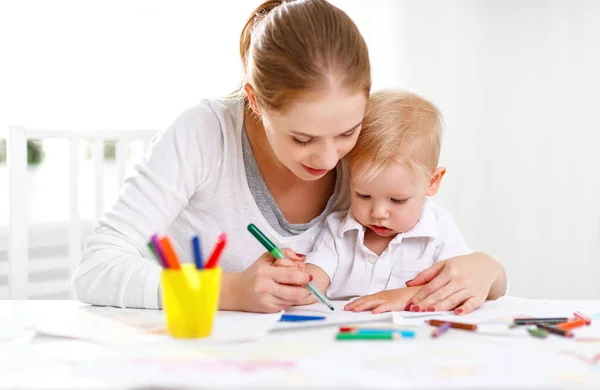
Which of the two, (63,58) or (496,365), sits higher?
(63,58)

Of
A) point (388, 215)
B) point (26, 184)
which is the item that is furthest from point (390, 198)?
point (26, 184)

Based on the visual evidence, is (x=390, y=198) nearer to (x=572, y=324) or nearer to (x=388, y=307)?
(x=388, y=307)

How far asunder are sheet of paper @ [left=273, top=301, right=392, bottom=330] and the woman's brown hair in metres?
0.32

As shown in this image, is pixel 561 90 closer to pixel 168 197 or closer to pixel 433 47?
pixel 433 47

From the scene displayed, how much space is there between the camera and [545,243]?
2812mm

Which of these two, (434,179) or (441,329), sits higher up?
(434,179)

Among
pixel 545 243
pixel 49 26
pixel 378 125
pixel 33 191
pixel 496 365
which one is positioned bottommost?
pixel 545 243

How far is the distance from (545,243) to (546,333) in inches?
77.9

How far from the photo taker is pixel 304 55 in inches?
42.7

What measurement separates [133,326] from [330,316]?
0.93 ft

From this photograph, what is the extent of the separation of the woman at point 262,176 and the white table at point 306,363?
0.63 ft

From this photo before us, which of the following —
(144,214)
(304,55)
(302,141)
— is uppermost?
(304,55)

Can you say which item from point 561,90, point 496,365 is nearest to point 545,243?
point 561,90

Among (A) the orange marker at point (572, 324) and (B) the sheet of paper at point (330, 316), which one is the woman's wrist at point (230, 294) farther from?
(A) the orange marker at point (572, 324)
